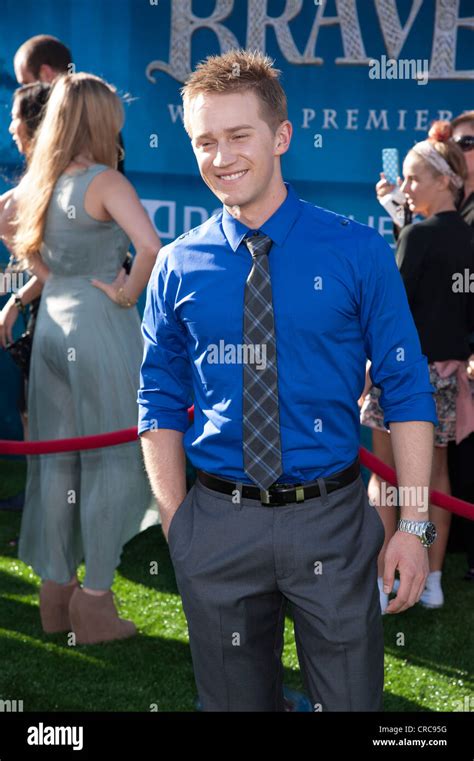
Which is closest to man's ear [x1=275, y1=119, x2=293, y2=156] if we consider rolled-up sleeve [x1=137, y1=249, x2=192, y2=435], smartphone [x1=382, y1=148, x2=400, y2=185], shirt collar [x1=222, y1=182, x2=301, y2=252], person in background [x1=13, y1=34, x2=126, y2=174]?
shirt collar [x1=222, y1=182, x2=301, y2=252]

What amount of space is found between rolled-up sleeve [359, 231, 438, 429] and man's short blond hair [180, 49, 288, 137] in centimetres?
36

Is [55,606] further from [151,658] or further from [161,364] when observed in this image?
[161,364]

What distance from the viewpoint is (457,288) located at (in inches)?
173

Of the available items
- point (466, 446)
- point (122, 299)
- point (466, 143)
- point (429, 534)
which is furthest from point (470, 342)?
point (429, 534)

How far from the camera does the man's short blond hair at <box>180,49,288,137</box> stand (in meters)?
2.19

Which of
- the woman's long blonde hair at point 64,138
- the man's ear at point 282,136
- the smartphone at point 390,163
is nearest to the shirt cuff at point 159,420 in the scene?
the man's ear at point 282,136

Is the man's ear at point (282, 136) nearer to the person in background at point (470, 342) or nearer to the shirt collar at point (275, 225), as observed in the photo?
the shirt collar at point (275, 225)

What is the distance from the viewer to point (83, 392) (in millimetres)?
4047

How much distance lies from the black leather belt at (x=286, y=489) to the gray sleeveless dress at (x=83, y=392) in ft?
5.94

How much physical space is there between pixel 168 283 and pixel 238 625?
782mm

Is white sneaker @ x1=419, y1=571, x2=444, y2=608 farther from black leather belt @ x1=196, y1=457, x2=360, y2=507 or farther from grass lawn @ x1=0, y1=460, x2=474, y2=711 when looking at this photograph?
black leather belt @ x1=196, y1=457, x2=360, y2=507

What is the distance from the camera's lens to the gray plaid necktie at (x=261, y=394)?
222 cm

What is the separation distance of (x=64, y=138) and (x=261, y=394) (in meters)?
2.00
